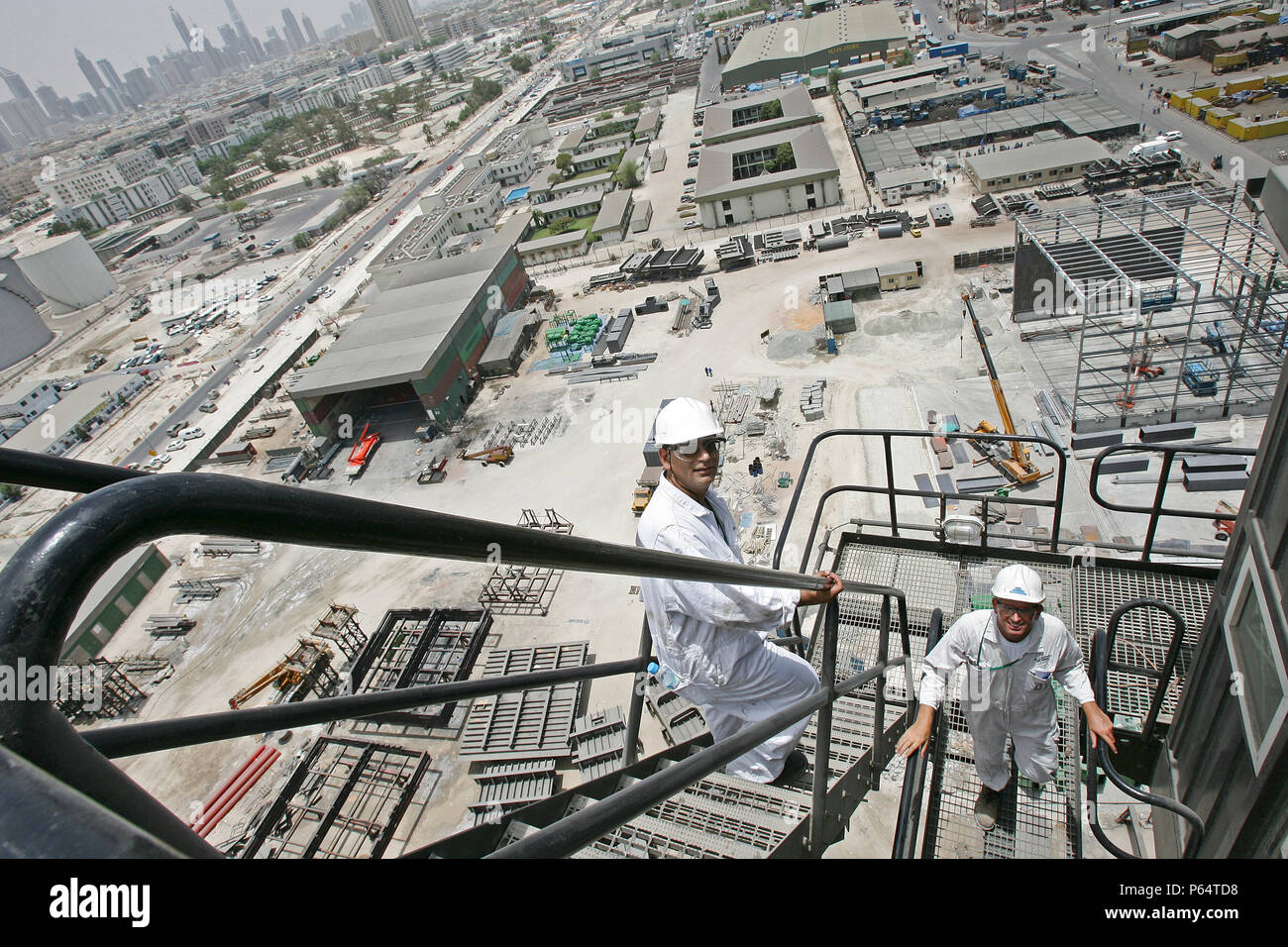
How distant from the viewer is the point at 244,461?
77.7ft

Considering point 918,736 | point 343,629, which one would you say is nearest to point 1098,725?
point 918,736

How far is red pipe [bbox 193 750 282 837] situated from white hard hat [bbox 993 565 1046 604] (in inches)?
524

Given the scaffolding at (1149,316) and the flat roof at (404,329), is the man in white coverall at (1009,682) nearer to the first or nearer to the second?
the scaffolding at (1149,316)

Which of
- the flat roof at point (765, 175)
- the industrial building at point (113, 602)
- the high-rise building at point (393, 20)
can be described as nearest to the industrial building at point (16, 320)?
the industrial building at point (113, 602)

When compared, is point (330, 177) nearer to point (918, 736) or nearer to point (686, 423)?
point (686, 423)

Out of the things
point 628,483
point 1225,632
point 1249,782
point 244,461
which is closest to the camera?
point 1249,782

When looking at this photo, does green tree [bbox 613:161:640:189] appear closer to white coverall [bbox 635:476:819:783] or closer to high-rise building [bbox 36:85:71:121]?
white coverall [bbox 635:476:819:783]

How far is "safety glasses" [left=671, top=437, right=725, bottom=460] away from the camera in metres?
3.14

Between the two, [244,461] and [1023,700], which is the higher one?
[1023,700]

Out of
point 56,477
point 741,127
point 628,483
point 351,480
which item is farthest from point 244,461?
point 741,127

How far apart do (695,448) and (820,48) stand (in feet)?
186

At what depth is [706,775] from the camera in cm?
166
